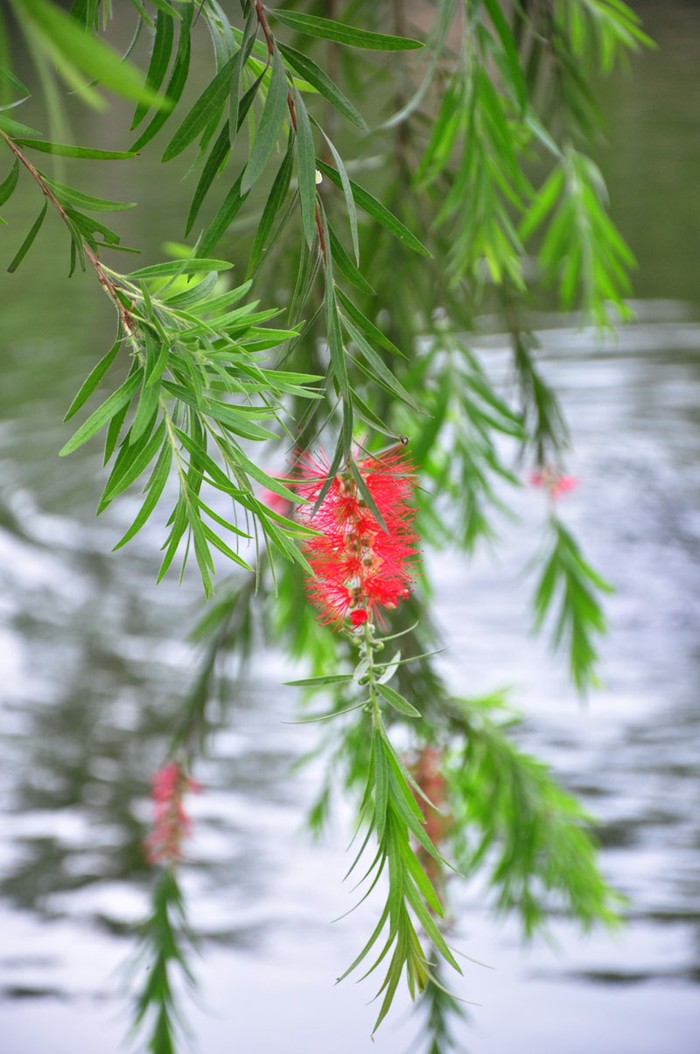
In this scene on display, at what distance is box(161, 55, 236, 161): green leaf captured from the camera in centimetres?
18

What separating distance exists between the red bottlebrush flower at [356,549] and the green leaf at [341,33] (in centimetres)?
6

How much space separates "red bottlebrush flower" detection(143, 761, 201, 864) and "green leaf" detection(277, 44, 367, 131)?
1.46 feet

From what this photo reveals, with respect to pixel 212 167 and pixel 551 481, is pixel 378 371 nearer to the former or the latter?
pixel 212 167

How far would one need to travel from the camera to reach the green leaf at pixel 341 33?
0.17m

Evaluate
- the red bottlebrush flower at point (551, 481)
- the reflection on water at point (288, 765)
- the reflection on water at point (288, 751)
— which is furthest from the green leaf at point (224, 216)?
the reflection on water at point (288, 751)

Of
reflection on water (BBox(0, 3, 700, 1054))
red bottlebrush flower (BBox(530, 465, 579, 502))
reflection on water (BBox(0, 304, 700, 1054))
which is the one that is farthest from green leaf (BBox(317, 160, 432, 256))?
reflection on water (BBox(0, 3, 700, 1054))


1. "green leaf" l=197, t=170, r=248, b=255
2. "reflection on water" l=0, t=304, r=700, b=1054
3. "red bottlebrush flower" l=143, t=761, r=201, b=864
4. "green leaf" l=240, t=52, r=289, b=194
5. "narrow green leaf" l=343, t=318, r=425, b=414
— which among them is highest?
"green leaf" l=240, t=52, r=289, b=194

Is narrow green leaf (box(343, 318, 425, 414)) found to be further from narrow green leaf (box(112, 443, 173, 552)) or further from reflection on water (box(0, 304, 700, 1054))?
reflection on water (box(0, 304, 700, 1054))

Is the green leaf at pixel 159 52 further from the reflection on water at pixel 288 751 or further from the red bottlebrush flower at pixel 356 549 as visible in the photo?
the reflection on water at pixel 288 751

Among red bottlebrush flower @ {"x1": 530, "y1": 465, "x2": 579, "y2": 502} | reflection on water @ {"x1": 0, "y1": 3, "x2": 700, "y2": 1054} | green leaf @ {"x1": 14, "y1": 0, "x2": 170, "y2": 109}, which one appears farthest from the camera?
reflection on water @ {"x1": 0, "y1": 3, "x2": 700, "y2": 1054}

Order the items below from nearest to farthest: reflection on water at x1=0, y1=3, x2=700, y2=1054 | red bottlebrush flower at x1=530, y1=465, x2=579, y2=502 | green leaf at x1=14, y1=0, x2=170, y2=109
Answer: green leaf at x1=14, y1=0, x2=170, y2=109 < red bottlebrush flower at x1=530, y1=465, x2=579, y2=502 < reflection on water at x1=0, y1=3, x2=700, y2=1054

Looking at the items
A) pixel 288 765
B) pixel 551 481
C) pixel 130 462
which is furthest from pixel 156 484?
pixel 288 765

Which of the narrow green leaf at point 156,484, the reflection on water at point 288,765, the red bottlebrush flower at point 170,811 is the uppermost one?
the narrow green leaf at point 156,484

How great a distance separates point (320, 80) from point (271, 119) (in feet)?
0.05
